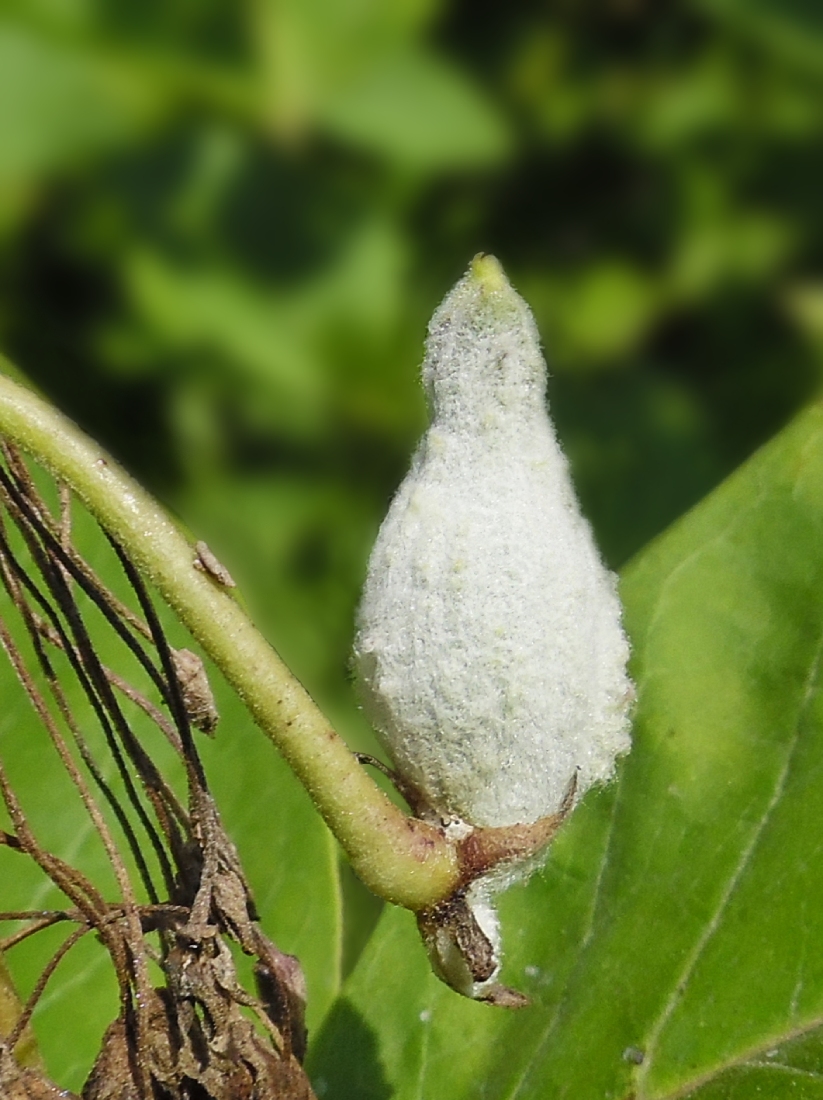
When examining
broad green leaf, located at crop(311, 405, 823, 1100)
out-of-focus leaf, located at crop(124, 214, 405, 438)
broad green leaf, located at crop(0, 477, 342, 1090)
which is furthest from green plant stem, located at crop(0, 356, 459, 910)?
out-of-focus leaf, located at crop(124, 214, 405, 438)

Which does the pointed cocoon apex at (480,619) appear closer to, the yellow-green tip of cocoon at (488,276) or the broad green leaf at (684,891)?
the yellow-green tip of cocoon at (488,276)

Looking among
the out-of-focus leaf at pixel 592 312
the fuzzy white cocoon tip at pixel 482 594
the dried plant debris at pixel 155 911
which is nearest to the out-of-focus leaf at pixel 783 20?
the out-of-focus leaf at pixel 592 312

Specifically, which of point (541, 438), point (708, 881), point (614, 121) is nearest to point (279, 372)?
point (614, 121)

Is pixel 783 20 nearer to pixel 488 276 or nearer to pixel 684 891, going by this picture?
pixel 684 891

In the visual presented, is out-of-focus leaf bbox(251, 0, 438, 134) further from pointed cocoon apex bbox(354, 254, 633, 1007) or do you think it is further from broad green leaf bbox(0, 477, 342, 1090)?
pointed cocoon apex bbox(354, 254, 633, 1007)

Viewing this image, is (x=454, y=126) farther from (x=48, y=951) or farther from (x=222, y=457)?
(x=48, y=951)

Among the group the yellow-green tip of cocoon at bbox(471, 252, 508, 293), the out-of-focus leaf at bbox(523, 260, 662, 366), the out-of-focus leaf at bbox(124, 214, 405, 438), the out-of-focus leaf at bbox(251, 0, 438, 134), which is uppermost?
the yellow-green tip of cocoon at bbox(471, 252, 508, 293)

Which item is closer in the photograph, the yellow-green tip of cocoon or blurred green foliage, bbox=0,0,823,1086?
the yellow-green tip of cocoon
